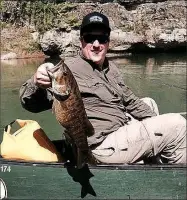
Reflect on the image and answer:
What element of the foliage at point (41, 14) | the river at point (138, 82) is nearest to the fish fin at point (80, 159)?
the river at point (138, 82)

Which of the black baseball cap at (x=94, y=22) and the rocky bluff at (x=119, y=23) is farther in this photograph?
the rocky bluff at (x=119, y=23)

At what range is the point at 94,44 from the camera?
130 inches

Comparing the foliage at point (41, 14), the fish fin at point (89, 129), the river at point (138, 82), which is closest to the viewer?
the fish fin at point (89, 129)

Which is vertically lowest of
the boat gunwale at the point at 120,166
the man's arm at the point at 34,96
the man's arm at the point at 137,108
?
the boat gunwale at the point at 120,166

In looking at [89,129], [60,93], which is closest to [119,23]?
[89,129]

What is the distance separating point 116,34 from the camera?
53.2ft

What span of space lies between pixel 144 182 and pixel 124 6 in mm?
14507

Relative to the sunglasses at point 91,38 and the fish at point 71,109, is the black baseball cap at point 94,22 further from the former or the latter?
the fish at point 71,109

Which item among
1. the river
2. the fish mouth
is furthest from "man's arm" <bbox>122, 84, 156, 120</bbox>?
the river

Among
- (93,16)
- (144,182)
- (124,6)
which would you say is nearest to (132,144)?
(144,182)

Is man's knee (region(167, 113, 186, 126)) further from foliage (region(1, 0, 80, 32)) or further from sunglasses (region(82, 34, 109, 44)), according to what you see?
foliage (region(1, 0, 80, 32))

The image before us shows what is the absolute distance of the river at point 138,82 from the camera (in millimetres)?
7734

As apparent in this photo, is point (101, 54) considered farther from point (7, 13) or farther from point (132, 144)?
point (7, 13)

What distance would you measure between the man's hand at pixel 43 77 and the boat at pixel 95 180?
0.63 m
